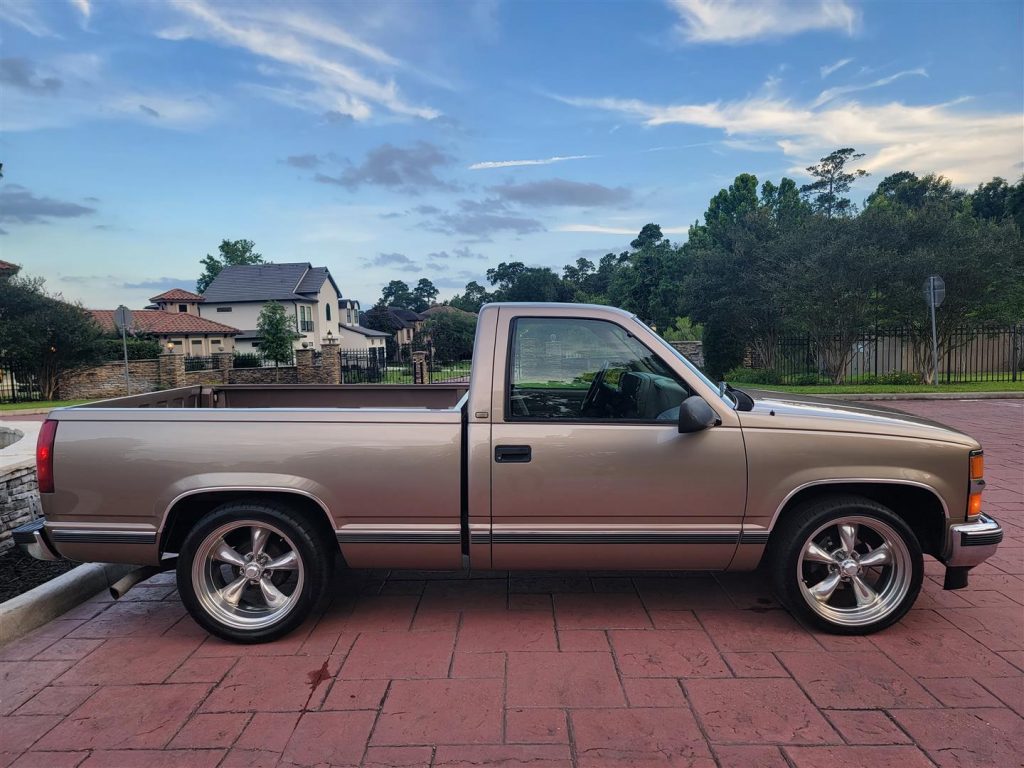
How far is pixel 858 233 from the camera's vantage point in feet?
65.3

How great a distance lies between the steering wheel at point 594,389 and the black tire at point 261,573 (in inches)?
65.0

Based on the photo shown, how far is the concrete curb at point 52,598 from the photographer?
11.4 feet

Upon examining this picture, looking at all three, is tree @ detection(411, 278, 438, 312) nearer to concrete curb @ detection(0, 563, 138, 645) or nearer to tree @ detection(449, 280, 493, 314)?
tree @ detection(449, 280, 493, 314)

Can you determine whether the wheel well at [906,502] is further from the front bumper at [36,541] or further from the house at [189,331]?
the house at [189,331]

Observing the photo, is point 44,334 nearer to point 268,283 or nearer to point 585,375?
point 585,375

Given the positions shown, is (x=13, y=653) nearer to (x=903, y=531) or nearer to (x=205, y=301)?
(x=903, y=531)

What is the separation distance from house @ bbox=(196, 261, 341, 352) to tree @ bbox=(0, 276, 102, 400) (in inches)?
1068

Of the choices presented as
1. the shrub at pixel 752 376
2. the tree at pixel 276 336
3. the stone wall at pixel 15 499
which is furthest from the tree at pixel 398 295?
the stone wall at pixel 15 499

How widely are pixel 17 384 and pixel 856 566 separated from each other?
31.2m

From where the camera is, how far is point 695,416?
10.2 feet

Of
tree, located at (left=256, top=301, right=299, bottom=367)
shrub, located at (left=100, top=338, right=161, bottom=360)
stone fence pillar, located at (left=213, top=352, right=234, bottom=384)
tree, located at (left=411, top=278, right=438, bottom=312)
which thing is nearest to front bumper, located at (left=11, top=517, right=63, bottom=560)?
stone fence pillar, located at (left=213, top=352, right=234, bottom=384)

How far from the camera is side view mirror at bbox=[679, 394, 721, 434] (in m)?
3.11

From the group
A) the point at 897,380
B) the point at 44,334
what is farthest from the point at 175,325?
the point at 897,380

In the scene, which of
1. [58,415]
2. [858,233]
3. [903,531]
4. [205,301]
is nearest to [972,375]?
[858,233]
